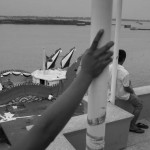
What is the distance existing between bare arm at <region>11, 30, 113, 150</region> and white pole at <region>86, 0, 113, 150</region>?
0.09 metres

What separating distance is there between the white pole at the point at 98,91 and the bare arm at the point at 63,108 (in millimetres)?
94

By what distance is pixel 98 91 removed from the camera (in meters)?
1.39

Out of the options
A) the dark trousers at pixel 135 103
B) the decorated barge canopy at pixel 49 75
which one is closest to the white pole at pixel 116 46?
the dark trousers at pixel 135 103

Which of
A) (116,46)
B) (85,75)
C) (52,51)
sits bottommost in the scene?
(52,51)

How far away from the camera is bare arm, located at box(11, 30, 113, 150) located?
3.74 feet

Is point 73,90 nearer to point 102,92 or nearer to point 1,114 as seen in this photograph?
point 102,92

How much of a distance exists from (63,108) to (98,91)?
300mm

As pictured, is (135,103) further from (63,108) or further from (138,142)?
(63,108)

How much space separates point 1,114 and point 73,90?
378 cm

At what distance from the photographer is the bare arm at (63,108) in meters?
1.14

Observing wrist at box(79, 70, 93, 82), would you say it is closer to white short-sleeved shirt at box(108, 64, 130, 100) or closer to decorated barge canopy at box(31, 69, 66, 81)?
white short-sleeved shirt at box(108, 64, 130, 100)

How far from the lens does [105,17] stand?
4.29ft

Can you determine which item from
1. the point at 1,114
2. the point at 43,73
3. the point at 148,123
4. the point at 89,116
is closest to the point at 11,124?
the point at 1,114

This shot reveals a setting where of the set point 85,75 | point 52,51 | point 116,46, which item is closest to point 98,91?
point 85,75
